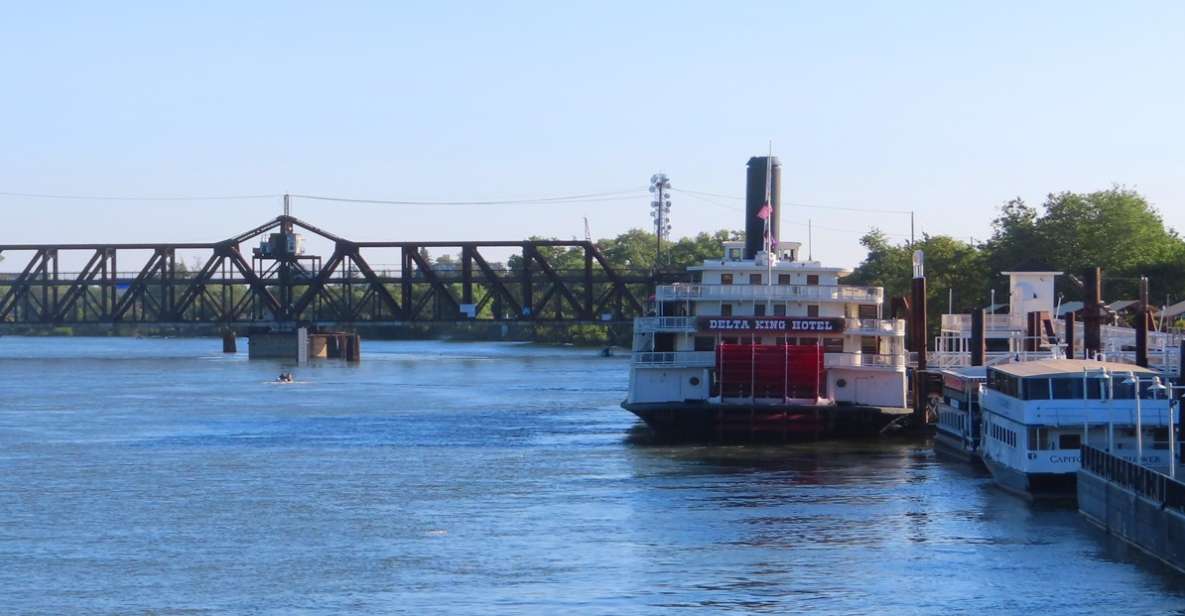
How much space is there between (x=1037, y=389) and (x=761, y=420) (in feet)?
65.9

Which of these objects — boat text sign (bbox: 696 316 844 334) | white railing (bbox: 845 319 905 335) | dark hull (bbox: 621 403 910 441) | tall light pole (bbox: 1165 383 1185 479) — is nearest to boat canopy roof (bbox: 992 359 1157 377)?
tall light pole (bbox: 1165 383 1185 479)

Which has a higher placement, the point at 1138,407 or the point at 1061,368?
the point at 1061,368

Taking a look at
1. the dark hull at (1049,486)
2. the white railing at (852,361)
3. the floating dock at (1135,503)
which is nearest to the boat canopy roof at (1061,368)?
the dark hull at (1049,486)

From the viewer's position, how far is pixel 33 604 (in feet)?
135

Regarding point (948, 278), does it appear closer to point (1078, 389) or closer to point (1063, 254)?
point (1063, 254)

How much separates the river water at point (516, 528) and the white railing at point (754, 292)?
693cm

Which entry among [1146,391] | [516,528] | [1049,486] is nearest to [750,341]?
[1049,486]

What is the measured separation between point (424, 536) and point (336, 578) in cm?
666

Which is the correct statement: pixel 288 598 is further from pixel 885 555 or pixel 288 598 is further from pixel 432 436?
pixel 432 436

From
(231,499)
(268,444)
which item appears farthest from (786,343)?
(231,499)

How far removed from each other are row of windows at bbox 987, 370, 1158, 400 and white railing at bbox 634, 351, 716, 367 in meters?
21.5

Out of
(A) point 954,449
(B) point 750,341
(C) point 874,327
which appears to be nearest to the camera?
(A) point 954,449

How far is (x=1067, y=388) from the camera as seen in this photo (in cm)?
5644

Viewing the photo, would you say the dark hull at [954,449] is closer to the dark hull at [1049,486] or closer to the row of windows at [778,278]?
the row of windows at [778,278]
